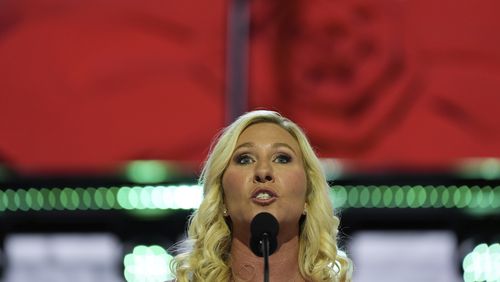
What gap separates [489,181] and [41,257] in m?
1.80

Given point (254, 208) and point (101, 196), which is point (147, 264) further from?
point (254, 208)

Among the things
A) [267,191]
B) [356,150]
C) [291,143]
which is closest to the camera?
[267,191]

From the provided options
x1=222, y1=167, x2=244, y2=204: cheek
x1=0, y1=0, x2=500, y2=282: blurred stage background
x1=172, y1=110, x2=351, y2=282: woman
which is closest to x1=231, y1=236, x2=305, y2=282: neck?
x1=172, y1=110, x2=351, y2=282: woman

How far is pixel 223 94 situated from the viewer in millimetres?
4238

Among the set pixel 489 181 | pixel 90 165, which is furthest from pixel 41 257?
pixel 489 181

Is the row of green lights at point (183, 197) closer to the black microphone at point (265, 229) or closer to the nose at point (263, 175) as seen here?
the nose at point (263, 175)

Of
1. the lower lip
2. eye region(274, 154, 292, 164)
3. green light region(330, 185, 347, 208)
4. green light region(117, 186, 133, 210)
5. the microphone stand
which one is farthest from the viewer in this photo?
green light region(117, 186, 133, 210)

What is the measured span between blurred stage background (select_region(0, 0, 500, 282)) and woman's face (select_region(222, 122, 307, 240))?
155cm

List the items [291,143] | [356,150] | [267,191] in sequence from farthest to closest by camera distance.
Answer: [356,150] < [291,143] < [267,191]

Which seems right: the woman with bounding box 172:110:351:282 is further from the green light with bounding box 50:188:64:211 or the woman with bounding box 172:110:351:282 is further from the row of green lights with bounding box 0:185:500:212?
the green light with bounding box 50:188:64:211

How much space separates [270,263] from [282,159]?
0.24 m

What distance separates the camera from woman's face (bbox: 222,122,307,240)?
2.45 meters

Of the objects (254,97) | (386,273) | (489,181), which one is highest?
(254,97)

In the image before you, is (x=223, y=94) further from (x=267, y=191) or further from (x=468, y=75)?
(x=267, y=191)
